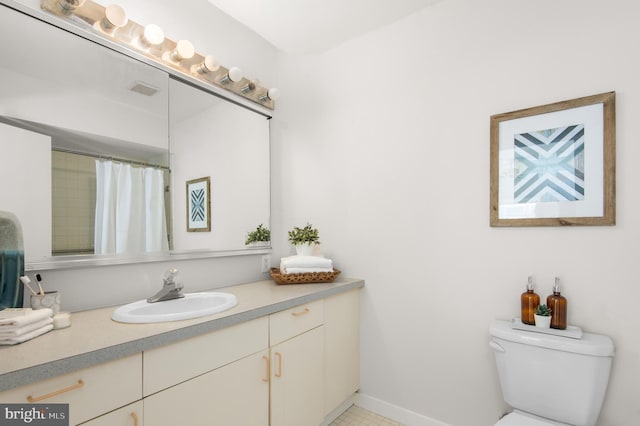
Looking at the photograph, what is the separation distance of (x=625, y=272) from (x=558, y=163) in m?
0.51

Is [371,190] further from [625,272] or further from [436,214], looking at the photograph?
[625,272]

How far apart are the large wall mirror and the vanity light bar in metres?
0.07

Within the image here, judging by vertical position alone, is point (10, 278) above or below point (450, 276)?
above

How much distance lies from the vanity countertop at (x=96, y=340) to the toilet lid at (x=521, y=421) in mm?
978

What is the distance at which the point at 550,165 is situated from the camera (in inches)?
56.4

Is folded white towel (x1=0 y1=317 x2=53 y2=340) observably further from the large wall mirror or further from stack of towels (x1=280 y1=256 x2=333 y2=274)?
stack of towels (x1=280 y1=256 x2=333 y2=274)

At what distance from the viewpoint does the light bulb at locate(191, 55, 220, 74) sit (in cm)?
178

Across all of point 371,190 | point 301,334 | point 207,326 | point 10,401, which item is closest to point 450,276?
point 371,190

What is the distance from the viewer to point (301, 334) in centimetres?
162

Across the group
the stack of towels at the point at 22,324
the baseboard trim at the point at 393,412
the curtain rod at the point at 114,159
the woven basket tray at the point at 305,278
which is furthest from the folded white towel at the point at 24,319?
the baseboard trim at the point at 393,412

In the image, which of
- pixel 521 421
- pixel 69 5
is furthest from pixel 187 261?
pixel 521 421

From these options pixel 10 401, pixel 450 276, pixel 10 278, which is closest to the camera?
pixel 10 401

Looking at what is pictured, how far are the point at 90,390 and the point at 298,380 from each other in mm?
939

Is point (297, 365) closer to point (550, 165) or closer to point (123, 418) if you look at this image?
point (123, 418)
